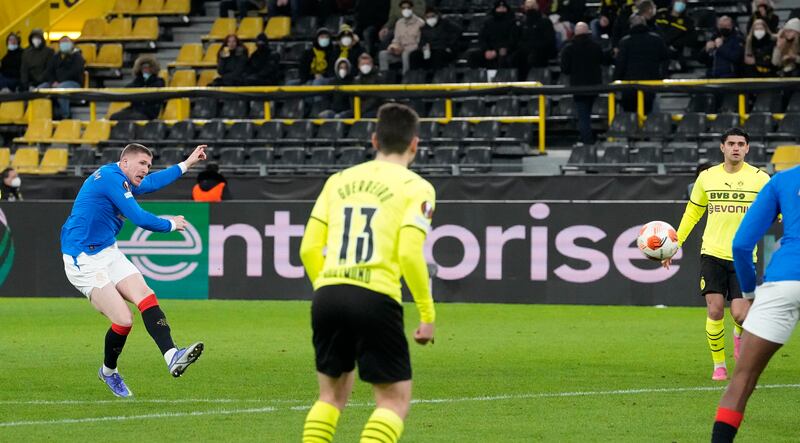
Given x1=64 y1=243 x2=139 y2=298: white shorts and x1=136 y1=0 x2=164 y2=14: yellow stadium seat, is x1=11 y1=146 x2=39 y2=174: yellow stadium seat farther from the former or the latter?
x1=64 y1=243 x2=139 y2=298: white shorts

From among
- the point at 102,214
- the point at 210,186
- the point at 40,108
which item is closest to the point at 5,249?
the point at 210,186

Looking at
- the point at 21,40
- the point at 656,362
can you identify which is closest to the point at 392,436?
the point at 656,362

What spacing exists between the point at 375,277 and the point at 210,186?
53.2 ft

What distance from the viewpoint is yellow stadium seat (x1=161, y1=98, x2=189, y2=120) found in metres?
28.2

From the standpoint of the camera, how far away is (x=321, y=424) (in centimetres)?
670

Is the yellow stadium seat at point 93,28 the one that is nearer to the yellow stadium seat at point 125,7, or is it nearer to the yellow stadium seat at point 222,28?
the yellow stadium seat at point 125,7

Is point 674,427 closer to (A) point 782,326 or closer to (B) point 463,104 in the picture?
(A) point 782,326

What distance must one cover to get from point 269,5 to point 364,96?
21.7 feet

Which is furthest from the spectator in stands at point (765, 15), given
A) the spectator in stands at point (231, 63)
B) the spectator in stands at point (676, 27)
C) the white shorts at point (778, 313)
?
the white shorts at point (778, 313)

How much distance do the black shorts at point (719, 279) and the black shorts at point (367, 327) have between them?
20.4 ft

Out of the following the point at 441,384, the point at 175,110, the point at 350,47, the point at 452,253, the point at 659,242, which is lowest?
the point at 452,253

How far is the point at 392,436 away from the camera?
6523mm

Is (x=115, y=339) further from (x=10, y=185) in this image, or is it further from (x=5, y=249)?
(x=10, y=185)

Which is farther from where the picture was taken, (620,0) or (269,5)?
→ (269,5)
